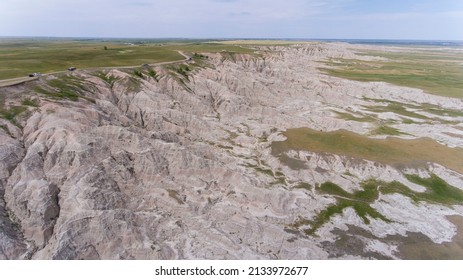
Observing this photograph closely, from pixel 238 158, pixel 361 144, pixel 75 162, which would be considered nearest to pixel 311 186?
pixel 238 158

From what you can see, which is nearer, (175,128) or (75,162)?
(75,162)

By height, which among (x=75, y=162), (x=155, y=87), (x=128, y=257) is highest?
(x=155, y=87)

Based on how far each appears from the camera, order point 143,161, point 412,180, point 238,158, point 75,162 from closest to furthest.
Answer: point 75,162
point 143,161
point 412,180
point 238,158

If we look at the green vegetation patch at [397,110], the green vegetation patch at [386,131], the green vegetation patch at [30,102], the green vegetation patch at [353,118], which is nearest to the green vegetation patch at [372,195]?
the green vegetation patch at [386,131]

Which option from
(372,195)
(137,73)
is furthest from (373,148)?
(137,73)

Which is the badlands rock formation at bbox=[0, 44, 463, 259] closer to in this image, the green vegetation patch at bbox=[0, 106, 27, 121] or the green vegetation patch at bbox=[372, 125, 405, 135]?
the green vegetation patch at bbox=[0, 106, 27, 121]

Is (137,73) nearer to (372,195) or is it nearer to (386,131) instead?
(372,195)

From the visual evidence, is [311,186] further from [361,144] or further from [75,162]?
[75,162]
